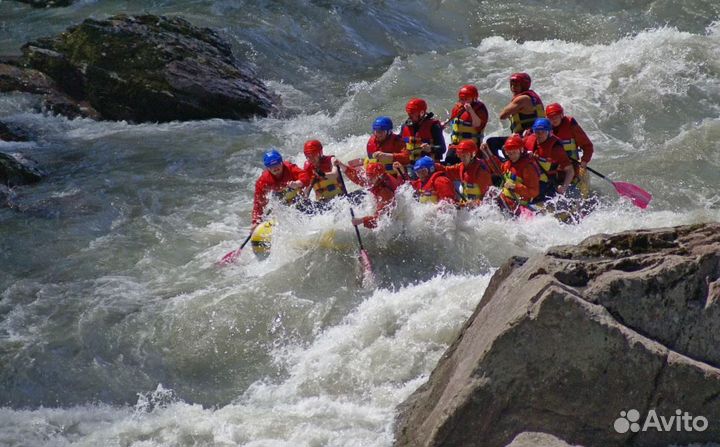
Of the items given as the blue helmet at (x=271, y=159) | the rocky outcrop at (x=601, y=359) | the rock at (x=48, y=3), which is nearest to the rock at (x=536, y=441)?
the rocky outcrop at (x=601, y=359)

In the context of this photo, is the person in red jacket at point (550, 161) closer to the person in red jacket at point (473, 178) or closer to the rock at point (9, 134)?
the person in red jacket at point (473, 178)

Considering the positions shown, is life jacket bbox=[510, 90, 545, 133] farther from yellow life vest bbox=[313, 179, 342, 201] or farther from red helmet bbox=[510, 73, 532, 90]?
yellow life vest bbox=[313, 179, 342, 201]

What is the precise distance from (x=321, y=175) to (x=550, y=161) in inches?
95.0

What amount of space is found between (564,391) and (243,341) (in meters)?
3.73

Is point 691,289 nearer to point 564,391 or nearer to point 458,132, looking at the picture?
point 564,391

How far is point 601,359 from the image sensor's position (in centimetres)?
449

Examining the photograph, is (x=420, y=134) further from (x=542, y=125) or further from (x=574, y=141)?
(x=574, y=141)

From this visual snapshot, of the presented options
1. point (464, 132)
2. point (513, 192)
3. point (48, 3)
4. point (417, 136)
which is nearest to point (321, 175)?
point (417, 136)

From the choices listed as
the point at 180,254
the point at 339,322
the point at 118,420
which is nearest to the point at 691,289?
the point at 339,322

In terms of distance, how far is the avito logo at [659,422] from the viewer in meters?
4.46

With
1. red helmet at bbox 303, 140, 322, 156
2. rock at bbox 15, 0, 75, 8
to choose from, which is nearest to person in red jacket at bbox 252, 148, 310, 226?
red helmet at bbox 303, 140, 322, 156

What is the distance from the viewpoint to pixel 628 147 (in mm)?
11781

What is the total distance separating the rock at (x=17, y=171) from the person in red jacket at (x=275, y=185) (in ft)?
11.5

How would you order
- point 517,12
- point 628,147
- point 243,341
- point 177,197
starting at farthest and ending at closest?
1. point 517,12
2. point 628,147
3. point 177,197
4. point 243,341
